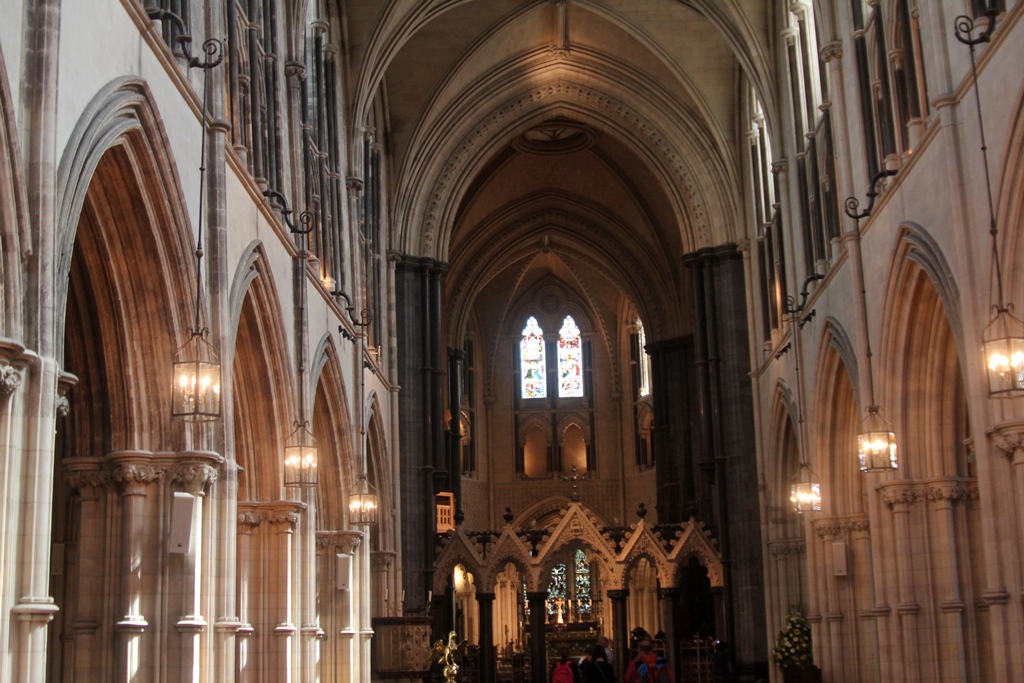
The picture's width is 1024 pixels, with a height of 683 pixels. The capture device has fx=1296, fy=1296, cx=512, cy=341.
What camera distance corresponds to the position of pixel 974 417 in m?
14.6

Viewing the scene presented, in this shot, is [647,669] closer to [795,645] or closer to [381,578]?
[795,645]

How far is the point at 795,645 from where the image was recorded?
84.3ft

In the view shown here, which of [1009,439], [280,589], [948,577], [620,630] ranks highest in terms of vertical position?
[1009,439]

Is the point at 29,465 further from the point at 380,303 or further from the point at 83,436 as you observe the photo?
the point at 380,303

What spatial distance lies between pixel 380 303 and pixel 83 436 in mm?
16272

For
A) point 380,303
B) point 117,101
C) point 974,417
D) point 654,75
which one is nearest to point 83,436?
point 117,101

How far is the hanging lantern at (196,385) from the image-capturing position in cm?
1239

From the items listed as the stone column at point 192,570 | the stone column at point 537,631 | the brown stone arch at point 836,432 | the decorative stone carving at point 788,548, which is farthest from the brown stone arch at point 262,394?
the stone column at point 537,631

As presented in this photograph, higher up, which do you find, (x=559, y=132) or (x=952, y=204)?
(x=559, y=132)

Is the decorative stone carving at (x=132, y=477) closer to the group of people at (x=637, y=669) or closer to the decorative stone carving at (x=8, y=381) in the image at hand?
the decorative stone carving at (x=8, y=381)

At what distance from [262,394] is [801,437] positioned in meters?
11.3

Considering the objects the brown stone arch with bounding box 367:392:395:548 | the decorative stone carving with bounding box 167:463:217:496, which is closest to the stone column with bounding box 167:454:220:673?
the decorative stone carving with bounding box 167:463:217:496

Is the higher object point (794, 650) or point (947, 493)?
point (947, 493)

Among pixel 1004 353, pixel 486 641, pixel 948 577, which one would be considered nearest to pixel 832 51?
pixel 948 577
